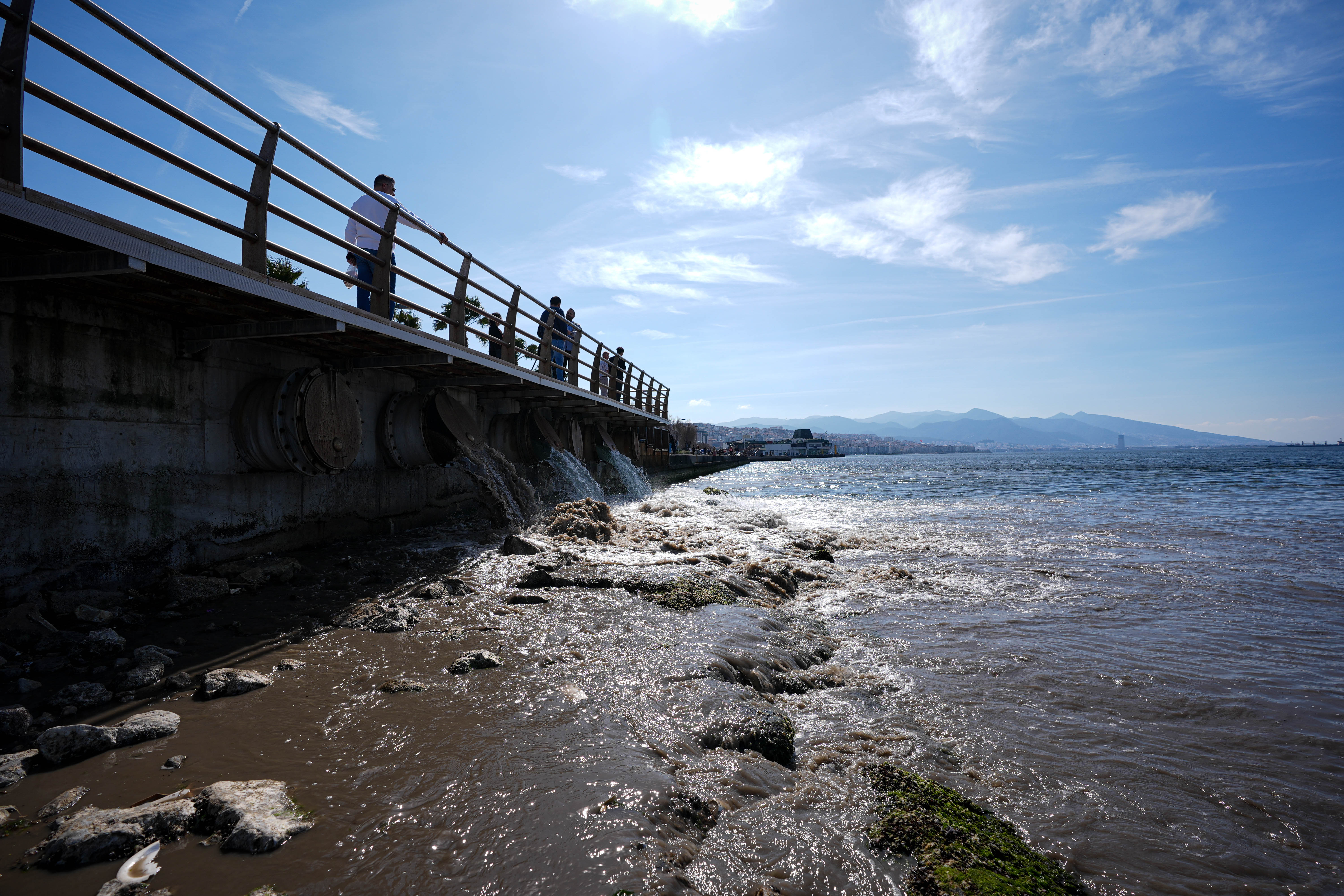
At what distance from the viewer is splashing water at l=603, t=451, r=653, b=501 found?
21.9 m

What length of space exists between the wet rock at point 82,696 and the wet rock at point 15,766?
1.84 ft

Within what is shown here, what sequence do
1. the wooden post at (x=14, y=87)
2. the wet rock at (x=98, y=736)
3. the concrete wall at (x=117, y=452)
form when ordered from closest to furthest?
the wet rock at (x=98, y=736), the wooden post at (x=14, y=87), the concrete wall at (x=117, y=452)

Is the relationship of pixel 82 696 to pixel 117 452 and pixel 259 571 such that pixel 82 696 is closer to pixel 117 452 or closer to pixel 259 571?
pixel 259 571

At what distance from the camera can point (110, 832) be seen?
2418 millimetres

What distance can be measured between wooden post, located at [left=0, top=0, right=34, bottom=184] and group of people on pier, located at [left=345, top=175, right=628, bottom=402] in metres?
3.17

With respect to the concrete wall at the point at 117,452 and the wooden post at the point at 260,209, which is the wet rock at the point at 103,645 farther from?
the wooden post at the point at 260,209

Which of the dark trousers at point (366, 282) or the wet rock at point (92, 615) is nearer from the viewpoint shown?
the wet rock at point (92, 615)

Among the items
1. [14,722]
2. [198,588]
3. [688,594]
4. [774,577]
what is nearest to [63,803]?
[14,722]

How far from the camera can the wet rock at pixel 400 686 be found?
13.2 feet

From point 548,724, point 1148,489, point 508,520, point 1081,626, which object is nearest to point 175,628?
point 548,724

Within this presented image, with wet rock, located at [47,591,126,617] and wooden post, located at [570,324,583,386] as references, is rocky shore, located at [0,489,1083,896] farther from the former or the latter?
wooden post, located at [570,324,583,386]

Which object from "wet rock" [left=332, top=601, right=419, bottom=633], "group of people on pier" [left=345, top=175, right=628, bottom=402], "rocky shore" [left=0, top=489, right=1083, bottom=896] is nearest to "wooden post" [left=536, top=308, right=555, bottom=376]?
"group of people on pier" [left=345, top=175, right=628, bottom=402]

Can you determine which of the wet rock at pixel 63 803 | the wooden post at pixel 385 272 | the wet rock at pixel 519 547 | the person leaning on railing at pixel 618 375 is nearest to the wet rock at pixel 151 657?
the wet rock at pixel 63 803

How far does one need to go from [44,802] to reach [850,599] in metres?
7.58
